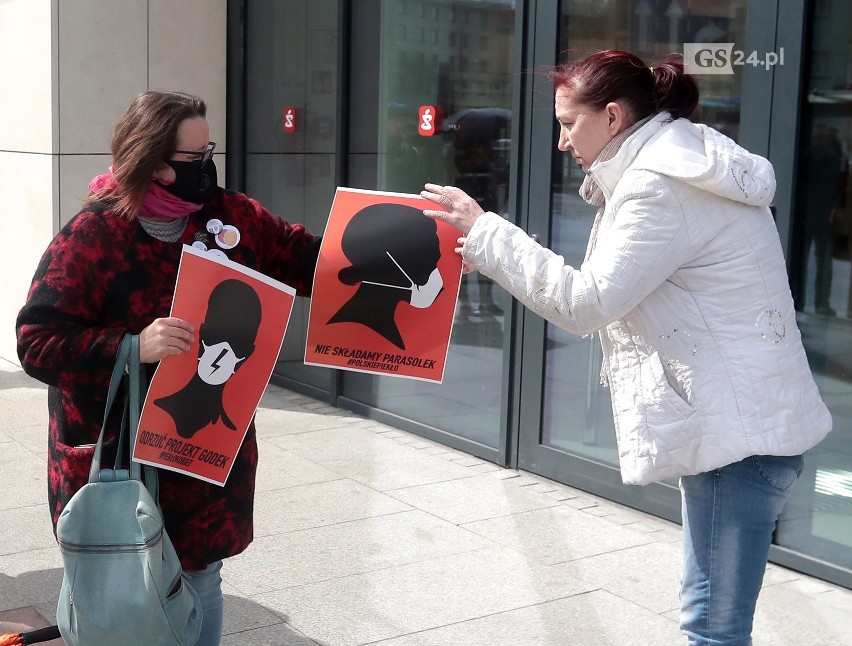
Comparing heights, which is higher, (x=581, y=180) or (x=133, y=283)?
(x=581, y=180)

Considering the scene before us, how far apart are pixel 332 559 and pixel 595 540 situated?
1.21 metres

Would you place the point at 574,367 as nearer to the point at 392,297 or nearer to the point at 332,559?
the point at 332,559

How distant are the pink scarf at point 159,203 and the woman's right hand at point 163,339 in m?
0.29

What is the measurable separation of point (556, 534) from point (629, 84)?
3009 mm

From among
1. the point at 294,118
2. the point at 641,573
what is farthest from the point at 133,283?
the point at 294,118

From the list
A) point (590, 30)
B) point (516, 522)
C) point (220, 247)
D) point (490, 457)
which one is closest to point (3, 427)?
point (490, 457)

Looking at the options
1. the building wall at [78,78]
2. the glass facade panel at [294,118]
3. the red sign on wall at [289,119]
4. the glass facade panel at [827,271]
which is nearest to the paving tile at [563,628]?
the glass facade panel at [827,271]

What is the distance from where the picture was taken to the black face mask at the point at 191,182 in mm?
2924

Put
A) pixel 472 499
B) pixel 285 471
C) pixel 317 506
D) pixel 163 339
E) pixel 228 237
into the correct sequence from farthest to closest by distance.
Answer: pixel 285 471
pixel 472 499
pixel 317 506
pixel 228 237
pixel 163 339

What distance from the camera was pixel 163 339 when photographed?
280cm

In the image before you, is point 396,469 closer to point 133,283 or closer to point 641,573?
point 641,573

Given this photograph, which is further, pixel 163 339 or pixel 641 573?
pixel 641 573

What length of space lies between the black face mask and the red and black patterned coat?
100 mm

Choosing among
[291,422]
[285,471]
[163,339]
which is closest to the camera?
[163,339]
